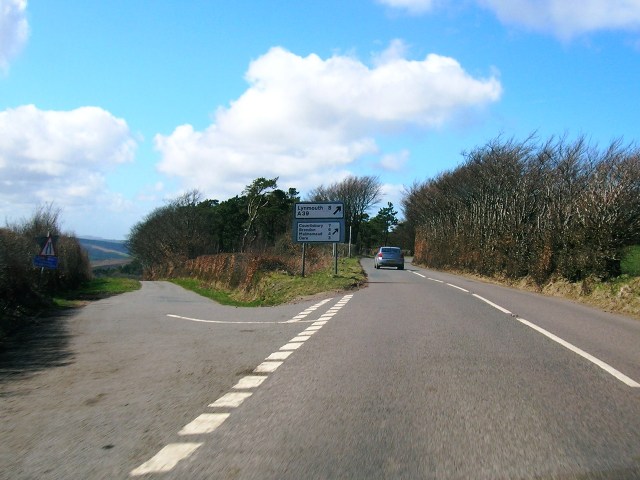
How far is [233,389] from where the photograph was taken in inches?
286

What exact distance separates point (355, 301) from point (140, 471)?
50.1ft

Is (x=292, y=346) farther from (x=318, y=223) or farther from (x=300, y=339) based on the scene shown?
(x=318, y=223)

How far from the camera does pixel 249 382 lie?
25.0 ft

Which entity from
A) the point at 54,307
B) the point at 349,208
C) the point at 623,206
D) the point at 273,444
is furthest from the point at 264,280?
the point at 349,208

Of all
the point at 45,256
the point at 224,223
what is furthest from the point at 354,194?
the point at 45,256

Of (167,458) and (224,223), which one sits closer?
(167,458)

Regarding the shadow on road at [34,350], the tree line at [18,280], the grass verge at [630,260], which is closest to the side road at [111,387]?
the shadow on road at [34,350]

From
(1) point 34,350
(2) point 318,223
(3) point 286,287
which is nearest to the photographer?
(1) point 34,350

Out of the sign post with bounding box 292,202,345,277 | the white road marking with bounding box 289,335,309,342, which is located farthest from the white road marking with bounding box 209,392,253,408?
the sign post with bounding box 292,202,345,277

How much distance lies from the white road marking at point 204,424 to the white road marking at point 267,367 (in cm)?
222

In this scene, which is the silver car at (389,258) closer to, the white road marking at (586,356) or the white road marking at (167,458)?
the white road marking at (586,356)

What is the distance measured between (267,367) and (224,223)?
287ft

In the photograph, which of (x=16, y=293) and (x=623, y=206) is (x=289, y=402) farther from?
(x=623, y=206)

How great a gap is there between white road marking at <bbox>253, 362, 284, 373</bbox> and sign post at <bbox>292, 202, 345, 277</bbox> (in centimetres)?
2229
